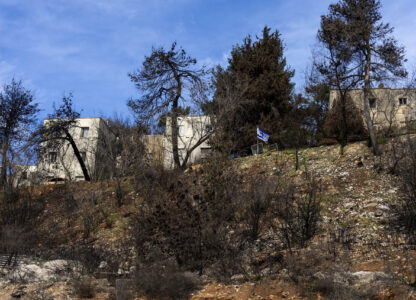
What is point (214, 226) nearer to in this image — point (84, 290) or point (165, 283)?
point (165, 283)

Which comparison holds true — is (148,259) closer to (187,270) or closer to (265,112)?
(187,270)

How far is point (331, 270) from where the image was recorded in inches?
253

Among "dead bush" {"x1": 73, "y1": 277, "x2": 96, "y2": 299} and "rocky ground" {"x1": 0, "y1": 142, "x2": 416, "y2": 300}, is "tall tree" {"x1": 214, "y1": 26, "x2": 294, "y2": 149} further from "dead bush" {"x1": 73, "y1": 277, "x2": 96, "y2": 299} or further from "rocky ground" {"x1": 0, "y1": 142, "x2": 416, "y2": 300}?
"dead bush" {"x1": 73, "y1": 277, "x2": 96, "y2": 299}

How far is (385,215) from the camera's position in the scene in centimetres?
1001

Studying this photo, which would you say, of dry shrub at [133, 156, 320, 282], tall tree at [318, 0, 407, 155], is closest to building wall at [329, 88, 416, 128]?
tall tree at [318, 0, 407, 155]

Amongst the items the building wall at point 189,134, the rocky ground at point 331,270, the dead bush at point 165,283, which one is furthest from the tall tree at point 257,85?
the dead bush at point 165,283

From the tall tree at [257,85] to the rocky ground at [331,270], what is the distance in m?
13.1

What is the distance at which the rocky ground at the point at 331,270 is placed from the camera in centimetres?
598

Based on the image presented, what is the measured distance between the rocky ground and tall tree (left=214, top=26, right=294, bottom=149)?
13.1 m

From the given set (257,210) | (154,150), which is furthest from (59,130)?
(257,210)

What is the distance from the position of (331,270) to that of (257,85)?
2172cm

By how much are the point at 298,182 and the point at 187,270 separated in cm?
773

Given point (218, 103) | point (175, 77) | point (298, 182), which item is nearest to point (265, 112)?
point (218, 103)

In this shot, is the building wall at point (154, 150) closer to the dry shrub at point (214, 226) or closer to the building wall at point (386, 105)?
the dry shrub at point (214, 226)
